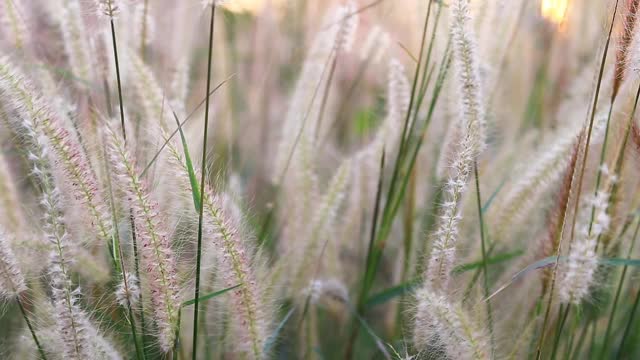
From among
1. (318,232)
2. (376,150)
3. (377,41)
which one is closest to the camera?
(318,232)

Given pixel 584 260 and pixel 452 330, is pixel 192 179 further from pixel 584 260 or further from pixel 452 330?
pixel 584 260

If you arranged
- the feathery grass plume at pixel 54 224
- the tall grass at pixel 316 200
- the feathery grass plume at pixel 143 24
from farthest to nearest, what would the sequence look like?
the feathery grass plume at pixel 143 24 < the tall grass at pixel 316 200 < the feathery grass plume at pixel 54 224

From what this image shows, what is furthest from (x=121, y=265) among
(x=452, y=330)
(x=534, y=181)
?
(x=534, y=181)

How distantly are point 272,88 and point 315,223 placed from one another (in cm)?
99

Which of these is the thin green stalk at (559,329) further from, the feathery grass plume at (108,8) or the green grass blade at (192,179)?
the feathery grass plume at (108,8)

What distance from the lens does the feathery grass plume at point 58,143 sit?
937mm

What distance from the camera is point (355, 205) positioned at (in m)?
1.67

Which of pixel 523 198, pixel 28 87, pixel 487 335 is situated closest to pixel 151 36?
pixel 28 87

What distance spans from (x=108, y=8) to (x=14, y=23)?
48cm

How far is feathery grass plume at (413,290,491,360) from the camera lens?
1020 millimetres

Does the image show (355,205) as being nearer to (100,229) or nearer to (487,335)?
(487,335)

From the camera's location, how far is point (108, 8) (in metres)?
1.00

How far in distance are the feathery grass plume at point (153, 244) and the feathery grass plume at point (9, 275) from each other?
16 cm

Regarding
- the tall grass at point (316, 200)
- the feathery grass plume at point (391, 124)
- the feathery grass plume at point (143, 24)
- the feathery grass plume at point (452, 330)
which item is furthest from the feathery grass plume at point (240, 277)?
the feathery grass plume at point (143, 24)
